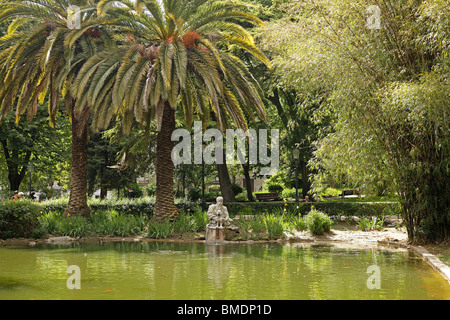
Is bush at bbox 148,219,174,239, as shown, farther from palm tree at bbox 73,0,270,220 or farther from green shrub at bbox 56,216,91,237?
green shrub at bbox 56,216,91,237

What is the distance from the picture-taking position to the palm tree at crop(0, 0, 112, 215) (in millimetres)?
18125

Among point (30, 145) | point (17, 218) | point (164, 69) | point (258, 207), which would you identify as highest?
point (164, 69)

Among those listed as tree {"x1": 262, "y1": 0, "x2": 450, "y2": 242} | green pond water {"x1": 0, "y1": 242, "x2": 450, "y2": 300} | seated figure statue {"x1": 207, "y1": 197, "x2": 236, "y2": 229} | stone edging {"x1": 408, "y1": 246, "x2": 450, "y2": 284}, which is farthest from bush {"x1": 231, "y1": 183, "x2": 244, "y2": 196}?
stone edging {"x1": 408, "y1": 246, "x2": 450, "y2": 284}

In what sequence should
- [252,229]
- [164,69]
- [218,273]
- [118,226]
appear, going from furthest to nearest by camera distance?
[118,226] → [252,229] → [164,69] → [218,273]

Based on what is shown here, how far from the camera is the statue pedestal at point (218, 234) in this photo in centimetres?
1702

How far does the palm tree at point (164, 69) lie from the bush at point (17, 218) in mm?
4107

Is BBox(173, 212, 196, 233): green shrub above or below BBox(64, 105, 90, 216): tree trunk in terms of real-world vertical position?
below

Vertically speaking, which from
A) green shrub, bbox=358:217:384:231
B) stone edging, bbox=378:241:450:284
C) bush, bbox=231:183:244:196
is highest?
bush, bbox=231:183:244:196

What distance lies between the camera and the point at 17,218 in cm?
1784

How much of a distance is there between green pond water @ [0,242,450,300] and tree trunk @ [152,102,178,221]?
3941 mm

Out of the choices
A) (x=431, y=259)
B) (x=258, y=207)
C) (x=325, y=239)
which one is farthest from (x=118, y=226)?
(x=431, y=259)

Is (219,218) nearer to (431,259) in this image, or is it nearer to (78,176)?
(78,176)

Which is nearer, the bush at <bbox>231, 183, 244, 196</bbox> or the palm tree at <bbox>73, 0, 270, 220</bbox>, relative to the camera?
the palm tree at <bbox>73, 0, 270, 220</bbox>

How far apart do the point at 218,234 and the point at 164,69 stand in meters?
6.09
